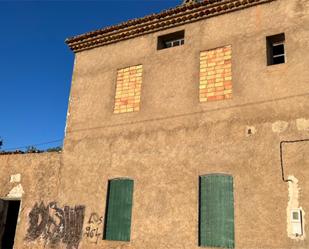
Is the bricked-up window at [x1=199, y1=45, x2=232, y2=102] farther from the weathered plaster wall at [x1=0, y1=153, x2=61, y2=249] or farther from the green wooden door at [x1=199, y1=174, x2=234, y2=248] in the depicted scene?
the weathered plaster wall at [x1=0, y1=153, x2=61, y2=249]

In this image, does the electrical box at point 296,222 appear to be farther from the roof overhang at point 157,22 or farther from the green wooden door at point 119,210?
the roof overhang at point 157,22

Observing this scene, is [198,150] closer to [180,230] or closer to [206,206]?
[206,206]

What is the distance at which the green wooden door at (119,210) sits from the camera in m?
10.8

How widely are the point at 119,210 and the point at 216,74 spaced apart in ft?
16.7

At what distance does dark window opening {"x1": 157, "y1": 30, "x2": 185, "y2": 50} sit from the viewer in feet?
39.4

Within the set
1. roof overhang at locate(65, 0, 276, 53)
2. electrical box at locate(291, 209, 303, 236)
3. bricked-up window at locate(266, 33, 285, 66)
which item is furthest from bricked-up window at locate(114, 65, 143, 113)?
electrical box at locate(291, 209, 303, 236)

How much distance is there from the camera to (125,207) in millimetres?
10906

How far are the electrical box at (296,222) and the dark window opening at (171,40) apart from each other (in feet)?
21.1

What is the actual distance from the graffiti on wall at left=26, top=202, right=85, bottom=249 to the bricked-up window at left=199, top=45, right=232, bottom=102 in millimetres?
5512

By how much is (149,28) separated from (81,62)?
3.13 m

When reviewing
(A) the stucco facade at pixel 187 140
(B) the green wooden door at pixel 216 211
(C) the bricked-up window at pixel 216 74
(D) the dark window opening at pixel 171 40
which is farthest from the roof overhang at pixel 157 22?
(B) the green wooden door at pixel 216 211

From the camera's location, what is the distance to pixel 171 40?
40.5 feet

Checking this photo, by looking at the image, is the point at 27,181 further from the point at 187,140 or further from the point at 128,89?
the point at 187,140

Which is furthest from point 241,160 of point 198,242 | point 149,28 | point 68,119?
point 68,119
